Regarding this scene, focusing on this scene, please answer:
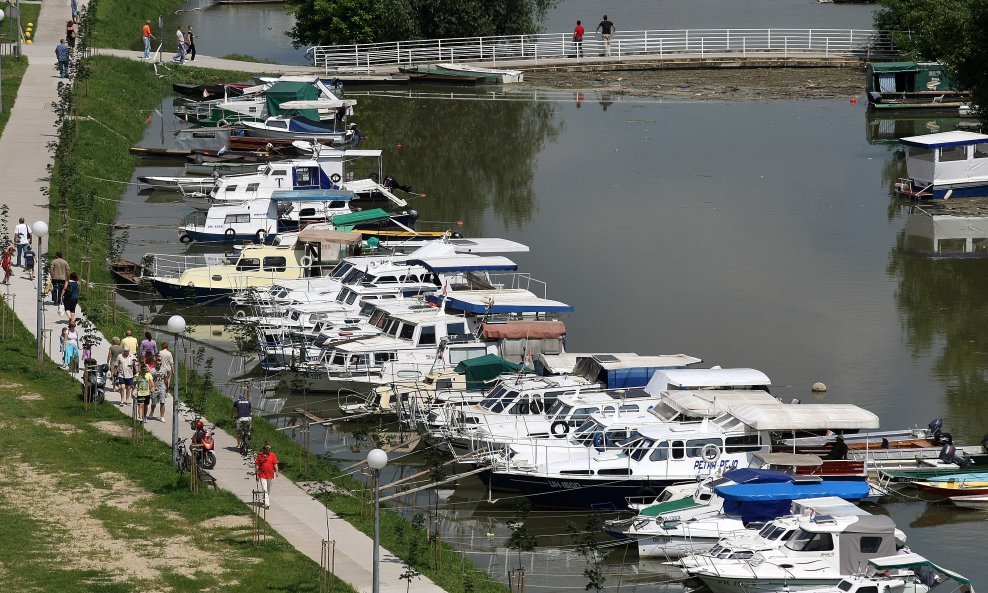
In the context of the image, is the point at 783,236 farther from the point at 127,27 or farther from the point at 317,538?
the point at 127,27

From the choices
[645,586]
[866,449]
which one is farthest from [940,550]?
[645,586]

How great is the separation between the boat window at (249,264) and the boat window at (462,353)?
39.4 feet

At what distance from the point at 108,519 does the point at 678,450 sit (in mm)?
12953

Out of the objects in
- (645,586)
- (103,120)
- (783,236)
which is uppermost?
(103,120)

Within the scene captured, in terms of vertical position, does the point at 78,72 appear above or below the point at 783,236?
above

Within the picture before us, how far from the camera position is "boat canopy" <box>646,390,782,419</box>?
37469 mm

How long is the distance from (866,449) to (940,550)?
12.7 feet

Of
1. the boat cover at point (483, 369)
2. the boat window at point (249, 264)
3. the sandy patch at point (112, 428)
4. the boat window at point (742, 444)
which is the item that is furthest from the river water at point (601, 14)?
the boat window at point (742, 444)

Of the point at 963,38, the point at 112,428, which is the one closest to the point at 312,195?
the point at 112,428

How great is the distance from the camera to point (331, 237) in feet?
180

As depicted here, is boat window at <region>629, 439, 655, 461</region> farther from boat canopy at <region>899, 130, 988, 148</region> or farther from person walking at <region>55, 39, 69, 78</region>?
person walking at <region>55, 39, 69, 78</region>

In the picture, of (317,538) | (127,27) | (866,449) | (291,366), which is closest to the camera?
(317,538)

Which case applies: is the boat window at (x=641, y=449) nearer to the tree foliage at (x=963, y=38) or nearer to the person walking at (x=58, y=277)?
the person walking at (x=58, y=277)

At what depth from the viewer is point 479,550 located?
34219 millimetres
